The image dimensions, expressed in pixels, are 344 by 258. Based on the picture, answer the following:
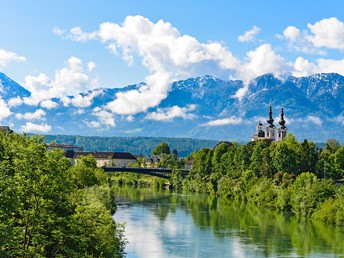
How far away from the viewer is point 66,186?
82.9ft

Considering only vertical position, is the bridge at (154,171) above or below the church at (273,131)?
below

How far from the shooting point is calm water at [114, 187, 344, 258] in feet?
160

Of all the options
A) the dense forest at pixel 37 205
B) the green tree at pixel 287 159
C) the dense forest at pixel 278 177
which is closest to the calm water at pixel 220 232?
the dense forest at pixel 278 177

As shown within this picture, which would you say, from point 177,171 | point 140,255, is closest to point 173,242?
point 140,255

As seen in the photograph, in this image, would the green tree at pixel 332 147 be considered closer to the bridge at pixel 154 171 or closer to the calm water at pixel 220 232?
the calm water at pixel 220 232

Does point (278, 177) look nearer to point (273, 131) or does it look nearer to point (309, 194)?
point (309, 194)

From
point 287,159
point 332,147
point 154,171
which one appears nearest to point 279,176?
point 287,159

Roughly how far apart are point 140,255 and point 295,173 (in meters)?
52.3

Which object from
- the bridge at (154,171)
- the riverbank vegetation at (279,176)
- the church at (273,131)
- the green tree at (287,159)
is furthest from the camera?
the church at (273,131)

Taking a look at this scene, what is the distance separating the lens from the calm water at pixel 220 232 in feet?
160

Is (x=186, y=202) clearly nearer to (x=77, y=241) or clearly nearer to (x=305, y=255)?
(x=305, y=255)

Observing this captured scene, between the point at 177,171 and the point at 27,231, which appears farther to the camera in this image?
the point at 177,171

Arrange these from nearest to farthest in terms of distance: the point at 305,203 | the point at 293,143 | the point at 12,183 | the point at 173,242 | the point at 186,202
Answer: the point at 12,183 → the point at 173,242 → the point at 305,203 → the point at 186,202 → the point at 293,143

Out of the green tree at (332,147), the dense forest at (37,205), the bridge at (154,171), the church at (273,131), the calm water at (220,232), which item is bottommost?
the calm water at (220,232)
